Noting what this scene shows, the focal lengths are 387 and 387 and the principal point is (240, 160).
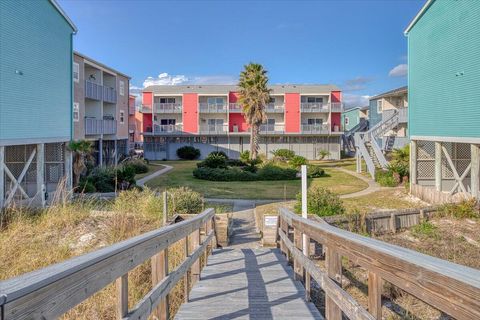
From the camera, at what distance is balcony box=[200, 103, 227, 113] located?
50.7 m

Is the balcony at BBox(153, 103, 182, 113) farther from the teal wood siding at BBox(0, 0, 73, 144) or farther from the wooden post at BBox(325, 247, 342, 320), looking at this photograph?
the wooden post at BBox(325, 247, 342, 320)

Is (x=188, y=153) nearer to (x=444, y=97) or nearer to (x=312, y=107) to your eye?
(x=312, y=107)

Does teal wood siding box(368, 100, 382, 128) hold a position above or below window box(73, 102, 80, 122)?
above

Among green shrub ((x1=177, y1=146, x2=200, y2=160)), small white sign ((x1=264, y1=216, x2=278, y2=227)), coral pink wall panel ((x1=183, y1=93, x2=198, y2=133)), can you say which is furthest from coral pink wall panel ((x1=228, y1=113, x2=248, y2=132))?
small white sign ((x1=264, y1=216, x2=278, y2=227))

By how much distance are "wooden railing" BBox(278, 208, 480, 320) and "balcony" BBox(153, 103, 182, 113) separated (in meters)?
48.1

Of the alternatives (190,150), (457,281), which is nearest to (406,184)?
(457,281)

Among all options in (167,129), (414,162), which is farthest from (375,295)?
(167,129)

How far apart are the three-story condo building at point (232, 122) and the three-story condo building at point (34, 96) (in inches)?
1149

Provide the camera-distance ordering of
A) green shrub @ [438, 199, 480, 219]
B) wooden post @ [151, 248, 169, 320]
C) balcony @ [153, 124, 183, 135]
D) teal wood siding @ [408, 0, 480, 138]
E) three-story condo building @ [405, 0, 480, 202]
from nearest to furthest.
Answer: wooden post @ [151, 248, 169, 320] < green shrub @ [438, 199, 480, 219] < teal wood siding @ [408, 0, 480, 138] < three-story condo building @ [405, 0, 480, 202] < balcony @ [153, 124, 183, 135]

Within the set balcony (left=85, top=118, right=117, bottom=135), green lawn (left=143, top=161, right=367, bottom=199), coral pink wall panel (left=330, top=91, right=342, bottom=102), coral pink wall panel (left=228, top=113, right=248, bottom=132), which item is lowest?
green lawn (left=143, top=161, right=367, bottom=199)

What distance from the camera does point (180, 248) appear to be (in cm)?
790

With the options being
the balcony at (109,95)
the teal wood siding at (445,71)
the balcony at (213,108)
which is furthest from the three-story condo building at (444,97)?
the balcony at (213,108)

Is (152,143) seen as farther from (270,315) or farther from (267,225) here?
(270,315)

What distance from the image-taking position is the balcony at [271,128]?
49184 mm
